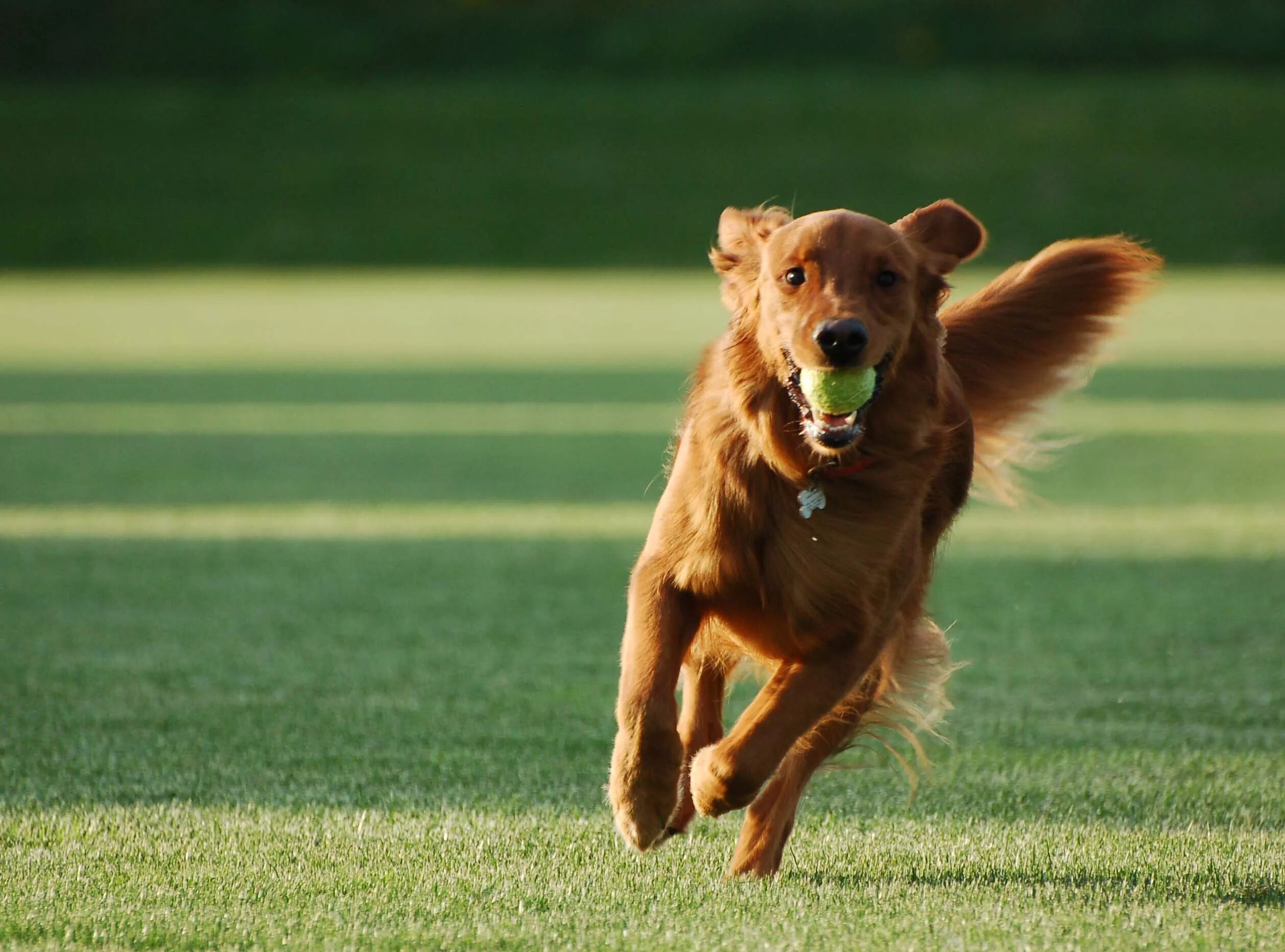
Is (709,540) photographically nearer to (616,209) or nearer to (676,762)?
(676,762)

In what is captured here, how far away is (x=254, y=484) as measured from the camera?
307 inches

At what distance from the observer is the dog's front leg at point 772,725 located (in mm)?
2676

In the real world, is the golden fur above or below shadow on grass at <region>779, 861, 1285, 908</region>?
above

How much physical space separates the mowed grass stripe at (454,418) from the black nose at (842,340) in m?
7.04

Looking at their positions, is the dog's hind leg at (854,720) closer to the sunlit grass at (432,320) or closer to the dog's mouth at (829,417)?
the dog's mouth at (829,417)

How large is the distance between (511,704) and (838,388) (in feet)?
5.80

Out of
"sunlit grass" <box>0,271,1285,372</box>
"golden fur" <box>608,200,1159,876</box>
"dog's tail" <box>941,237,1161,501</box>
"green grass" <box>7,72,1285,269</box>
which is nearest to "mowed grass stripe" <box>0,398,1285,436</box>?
"sunlit grass" <box>0,271,1285,372</box>

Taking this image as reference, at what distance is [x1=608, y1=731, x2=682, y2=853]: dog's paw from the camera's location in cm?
273

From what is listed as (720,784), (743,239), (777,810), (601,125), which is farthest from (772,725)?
(601,125)

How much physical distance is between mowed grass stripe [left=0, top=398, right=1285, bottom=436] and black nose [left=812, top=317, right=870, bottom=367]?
23.1 ft

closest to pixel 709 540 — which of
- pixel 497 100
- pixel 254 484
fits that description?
pixel 254 484

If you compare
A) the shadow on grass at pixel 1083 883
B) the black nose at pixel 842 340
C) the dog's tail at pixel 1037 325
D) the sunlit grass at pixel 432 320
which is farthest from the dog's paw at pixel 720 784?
the sunlit grass at pixel 432 320

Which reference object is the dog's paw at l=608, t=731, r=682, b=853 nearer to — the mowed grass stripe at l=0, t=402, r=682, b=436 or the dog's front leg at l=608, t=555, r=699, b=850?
the dog's front leg at l=608, t=555, r=699, b=850

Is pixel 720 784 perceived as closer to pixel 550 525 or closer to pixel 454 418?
pixel 550 525
